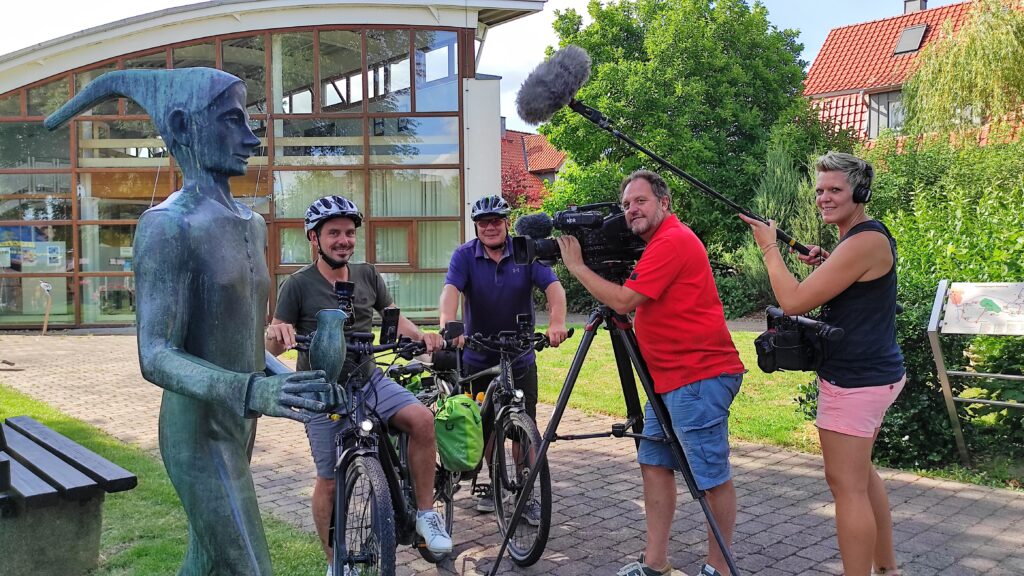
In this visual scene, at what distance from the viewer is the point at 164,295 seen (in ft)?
6.58

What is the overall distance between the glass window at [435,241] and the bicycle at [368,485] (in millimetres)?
15093

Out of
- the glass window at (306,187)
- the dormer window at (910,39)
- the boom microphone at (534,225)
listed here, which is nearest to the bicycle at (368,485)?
the boom microphone at (534,225)

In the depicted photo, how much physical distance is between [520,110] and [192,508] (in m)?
2.68

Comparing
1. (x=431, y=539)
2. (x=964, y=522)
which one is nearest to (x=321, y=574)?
(x=431, y=539)

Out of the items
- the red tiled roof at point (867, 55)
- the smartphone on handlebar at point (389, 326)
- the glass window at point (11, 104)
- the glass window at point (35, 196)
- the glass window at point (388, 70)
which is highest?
the red tiled roof at point (867, 55)

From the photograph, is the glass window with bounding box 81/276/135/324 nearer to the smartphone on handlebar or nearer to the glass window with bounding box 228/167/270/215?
the glass window with bounding box 228/167/270/215

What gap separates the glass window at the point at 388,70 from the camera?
18984mm

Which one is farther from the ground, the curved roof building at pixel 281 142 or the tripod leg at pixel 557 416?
the curved roof building at pixel 281 142

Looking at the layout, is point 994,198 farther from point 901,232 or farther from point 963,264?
point 963,264

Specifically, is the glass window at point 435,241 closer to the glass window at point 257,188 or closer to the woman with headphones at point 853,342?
the glass window at point 257,188

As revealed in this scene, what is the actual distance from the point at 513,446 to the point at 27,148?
61.5ft

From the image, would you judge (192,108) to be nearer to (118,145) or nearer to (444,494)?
(444,494)

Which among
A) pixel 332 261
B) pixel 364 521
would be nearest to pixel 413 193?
pixel 332 261

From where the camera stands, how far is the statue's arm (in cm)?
194
